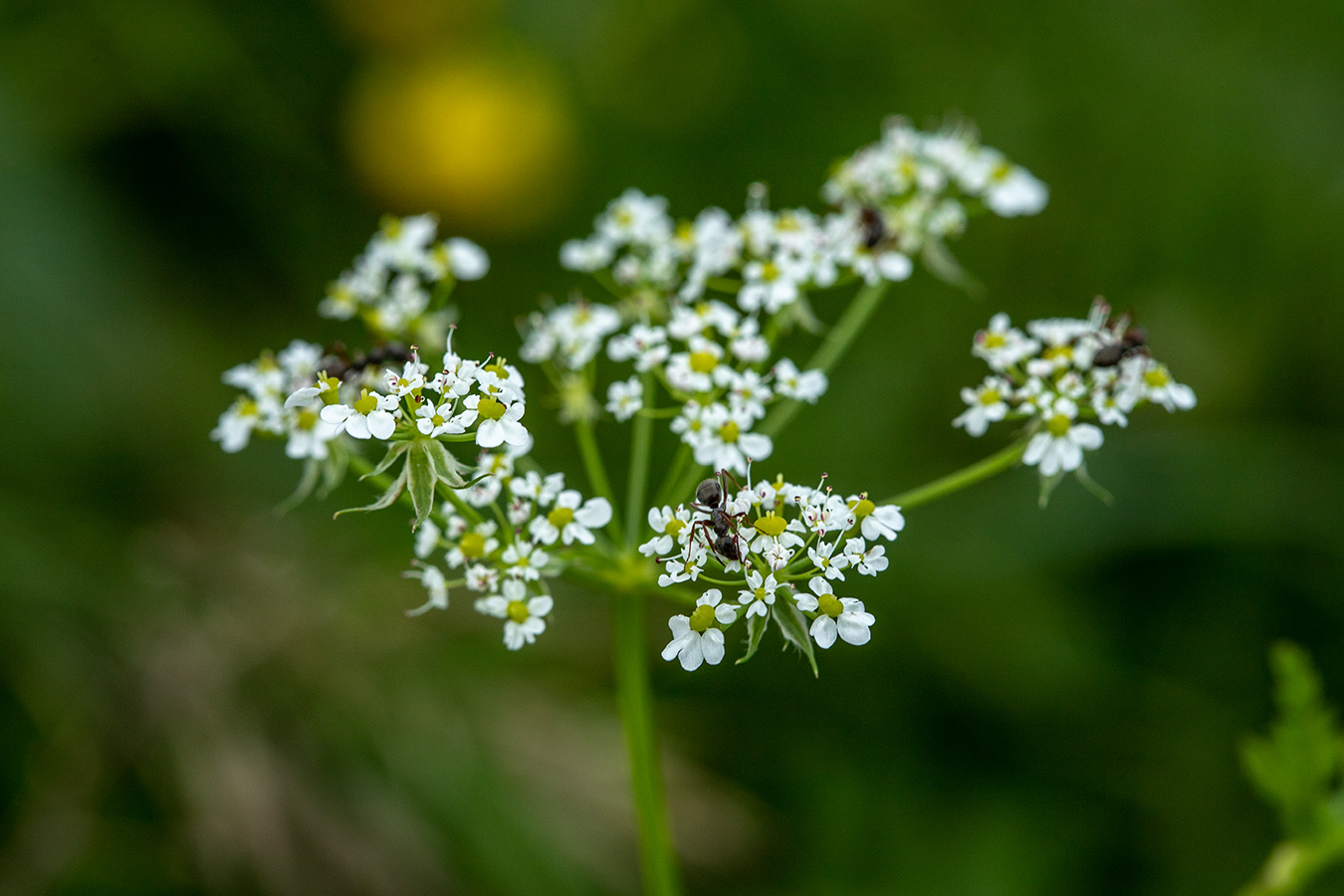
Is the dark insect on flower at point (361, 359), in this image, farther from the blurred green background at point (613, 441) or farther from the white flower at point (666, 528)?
the blurred green background at point (613, 441)

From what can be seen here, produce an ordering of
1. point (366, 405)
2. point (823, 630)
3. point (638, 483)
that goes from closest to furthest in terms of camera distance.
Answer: point (823, 630), point (366, 405), point (638, 483)

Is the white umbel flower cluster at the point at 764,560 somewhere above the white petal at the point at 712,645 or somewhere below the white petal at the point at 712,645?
above

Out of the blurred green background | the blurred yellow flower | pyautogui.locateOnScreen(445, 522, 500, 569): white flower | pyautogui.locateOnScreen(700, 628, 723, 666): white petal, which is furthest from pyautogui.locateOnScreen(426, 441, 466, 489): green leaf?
the blurred yellow flower

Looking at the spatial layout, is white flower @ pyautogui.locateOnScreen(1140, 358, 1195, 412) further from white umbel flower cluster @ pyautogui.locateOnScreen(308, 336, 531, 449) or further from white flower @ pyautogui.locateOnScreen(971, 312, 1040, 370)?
white umbel flower cluster @ pyautogui.locateOnScreen(308, 336, 531, 449)

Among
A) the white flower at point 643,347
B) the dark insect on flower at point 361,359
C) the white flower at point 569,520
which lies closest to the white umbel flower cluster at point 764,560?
the white flower at point 569,520

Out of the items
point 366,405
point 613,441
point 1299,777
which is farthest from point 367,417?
point 613,441

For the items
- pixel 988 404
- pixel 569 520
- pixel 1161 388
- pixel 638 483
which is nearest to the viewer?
pixel 569 520

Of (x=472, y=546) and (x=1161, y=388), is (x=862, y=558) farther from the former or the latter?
(x=1161, y=388)
